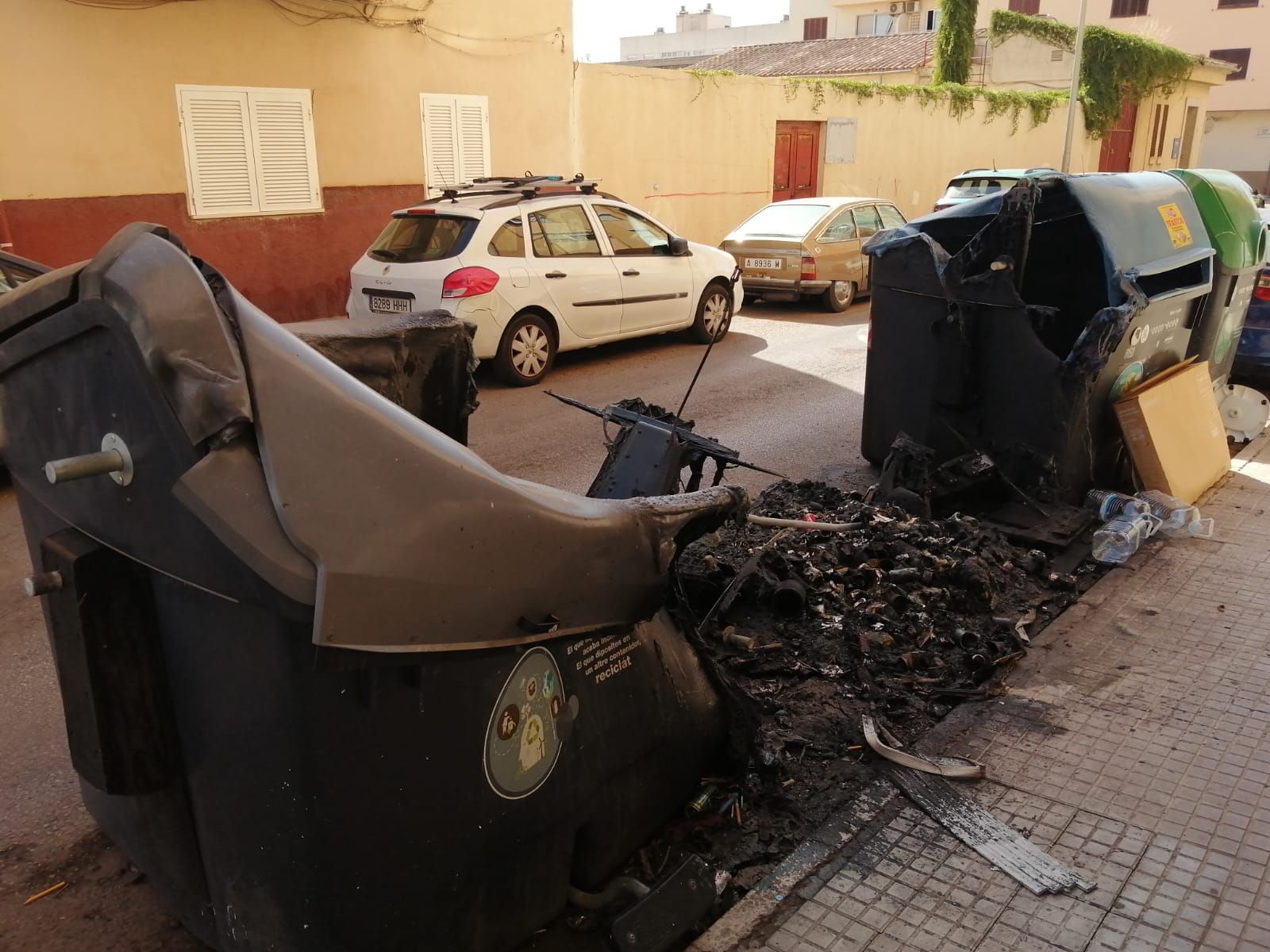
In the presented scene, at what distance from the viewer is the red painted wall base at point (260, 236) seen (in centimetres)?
1080

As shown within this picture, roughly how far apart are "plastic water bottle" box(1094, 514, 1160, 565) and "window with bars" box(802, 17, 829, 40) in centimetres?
6281

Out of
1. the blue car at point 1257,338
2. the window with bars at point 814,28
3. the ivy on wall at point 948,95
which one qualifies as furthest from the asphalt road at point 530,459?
the window with bars at point 814,28

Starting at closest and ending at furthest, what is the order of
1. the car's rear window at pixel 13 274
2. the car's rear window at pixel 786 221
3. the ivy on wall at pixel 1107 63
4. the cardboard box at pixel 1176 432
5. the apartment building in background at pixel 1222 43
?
1. the cardboard box at pixel 1176 432
2. the car's rear window at pixel 13 274
3. the car's rear window at pixel 786 221
4. the ivy on wall at pixel 1107 63
5. the apartment building in background at pixel 1222 43

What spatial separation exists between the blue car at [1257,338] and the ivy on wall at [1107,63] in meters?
25.2

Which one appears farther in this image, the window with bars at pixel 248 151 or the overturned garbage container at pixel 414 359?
the window with bars at pixel 248 151

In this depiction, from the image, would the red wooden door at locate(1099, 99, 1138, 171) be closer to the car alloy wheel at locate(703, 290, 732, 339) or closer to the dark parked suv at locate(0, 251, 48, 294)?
the car alloy wheel at locate(703, 290, 732, 339)

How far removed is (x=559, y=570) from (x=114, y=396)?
1.00m

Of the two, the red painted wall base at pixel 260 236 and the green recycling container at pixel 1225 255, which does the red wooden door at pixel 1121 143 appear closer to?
the red painted wall base at pixel 260 236

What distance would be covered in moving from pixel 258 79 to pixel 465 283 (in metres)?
5.03

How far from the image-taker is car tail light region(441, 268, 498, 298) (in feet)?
30.9

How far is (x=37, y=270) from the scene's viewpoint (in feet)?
22.4

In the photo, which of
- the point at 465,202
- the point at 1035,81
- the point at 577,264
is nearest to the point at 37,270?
the point at 465,202

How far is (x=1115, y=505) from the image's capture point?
587 centimetres

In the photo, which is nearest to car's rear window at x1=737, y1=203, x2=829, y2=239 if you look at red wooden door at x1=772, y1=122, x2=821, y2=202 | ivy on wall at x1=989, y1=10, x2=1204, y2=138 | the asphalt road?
the asphalt road
